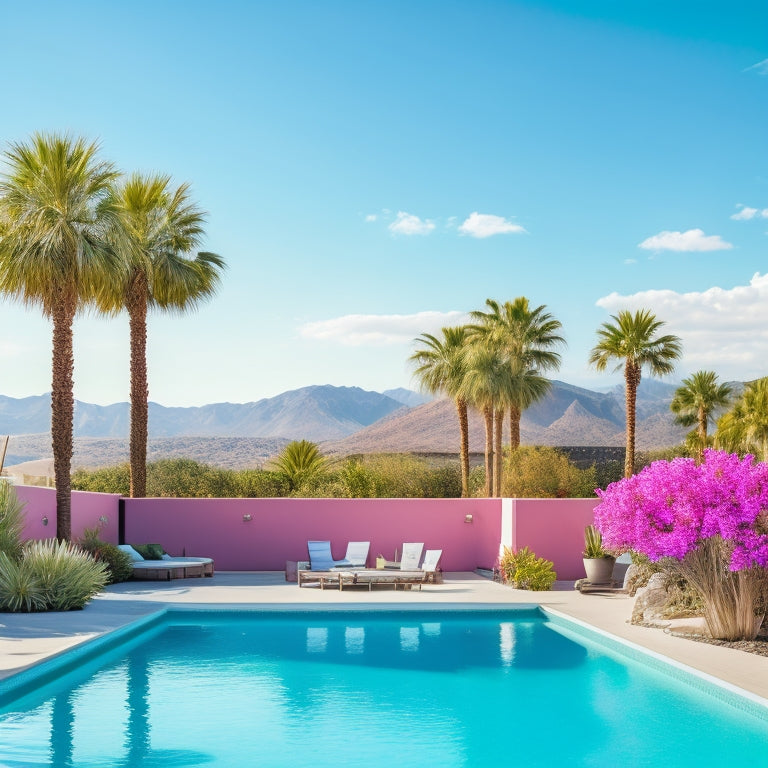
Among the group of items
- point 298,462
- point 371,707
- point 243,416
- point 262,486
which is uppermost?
point 243,416

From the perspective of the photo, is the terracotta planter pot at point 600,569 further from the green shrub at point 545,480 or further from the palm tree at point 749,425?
the palm tree at point 749,425

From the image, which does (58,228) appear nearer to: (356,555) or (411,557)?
(356,555)

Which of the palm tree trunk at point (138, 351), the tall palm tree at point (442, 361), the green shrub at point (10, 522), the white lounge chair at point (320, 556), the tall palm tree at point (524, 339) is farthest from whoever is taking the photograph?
the tall palm tree at point (442, 361)

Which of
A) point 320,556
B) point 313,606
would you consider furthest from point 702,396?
point 313,606

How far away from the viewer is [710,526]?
9133 mm

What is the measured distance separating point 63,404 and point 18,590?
13.7 ft

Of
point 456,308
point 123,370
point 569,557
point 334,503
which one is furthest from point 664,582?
point 456,308

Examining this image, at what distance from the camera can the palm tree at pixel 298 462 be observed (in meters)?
24.4

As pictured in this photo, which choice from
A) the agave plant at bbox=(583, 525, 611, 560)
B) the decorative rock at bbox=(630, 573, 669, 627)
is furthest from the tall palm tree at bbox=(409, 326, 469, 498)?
the decorative rock at bbox=(630, 573, 669, 627)

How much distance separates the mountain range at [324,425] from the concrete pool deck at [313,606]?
32329 mm

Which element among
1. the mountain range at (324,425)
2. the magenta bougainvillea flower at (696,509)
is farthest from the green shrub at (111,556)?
the mountain range at (324,425)

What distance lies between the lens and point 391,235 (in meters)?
33.6

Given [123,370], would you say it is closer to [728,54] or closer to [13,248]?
[13,248]

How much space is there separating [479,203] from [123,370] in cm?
1149
